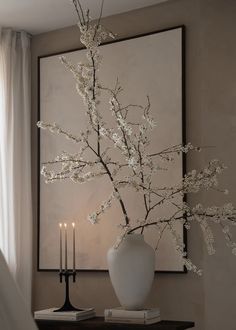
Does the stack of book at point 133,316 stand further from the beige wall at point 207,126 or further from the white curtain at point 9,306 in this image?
the white curtain at point 9,306

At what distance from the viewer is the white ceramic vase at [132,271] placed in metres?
2.97

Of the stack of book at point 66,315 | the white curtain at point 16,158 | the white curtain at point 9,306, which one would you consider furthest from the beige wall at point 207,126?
the white curtain at point 9,306

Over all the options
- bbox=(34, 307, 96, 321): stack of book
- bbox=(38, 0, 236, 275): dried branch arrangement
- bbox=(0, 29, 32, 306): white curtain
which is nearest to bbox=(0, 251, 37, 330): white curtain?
bbox=(38, 0, 236, 275): dried branch arrangement

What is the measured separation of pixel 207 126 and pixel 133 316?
1142 millimetres

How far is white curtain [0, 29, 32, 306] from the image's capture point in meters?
3.80

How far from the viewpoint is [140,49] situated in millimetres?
3564

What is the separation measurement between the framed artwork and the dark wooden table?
0.37 metres

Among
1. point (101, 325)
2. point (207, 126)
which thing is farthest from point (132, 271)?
point (207, 126)

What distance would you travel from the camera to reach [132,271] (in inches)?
117

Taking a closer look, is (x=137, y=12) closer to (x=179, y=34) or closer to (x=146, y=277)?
(x=179, y=34)

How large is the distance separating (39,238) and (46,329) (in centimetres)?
81

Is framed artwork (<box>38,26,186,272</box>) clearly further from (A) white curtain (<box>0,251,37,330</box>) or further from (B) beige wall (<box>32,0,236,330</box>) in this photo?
(A) white curtain (<box>0,251,37,330</box>)

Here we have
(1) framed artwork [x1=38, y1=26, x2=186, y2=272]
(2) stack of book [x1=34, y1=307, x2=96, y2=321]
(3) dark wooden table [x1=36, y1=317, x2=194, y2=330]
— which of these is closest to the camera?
(3) dark wooden table [x1=36, y1=317, x2=194, y2=330]

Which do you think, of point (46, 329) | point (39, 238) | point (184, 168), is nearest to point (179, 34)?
point (184, 168)
